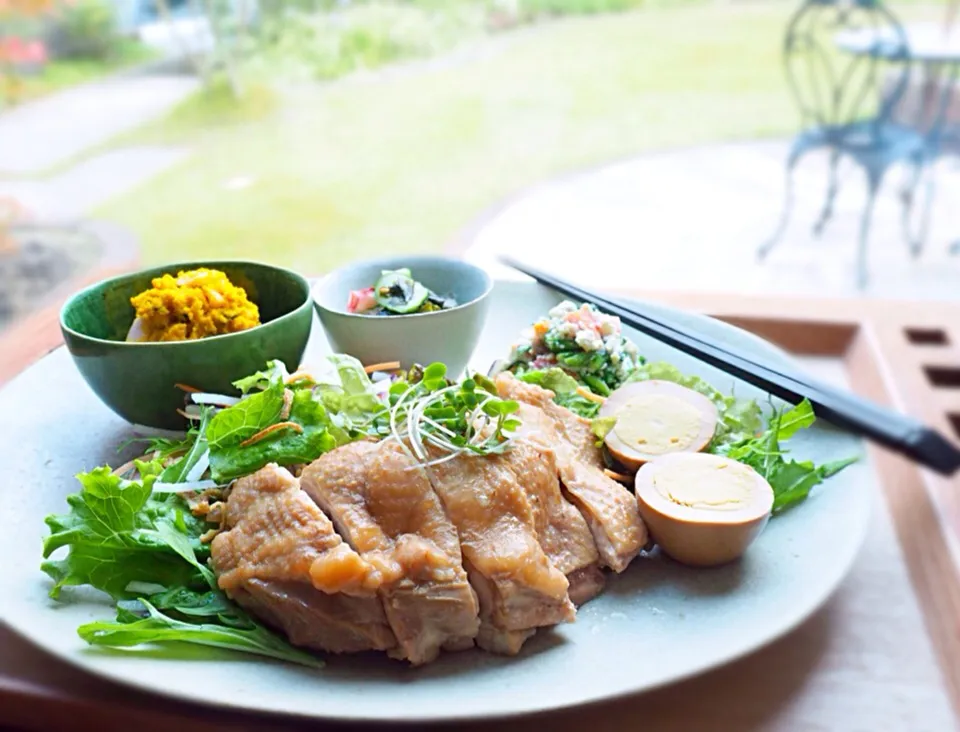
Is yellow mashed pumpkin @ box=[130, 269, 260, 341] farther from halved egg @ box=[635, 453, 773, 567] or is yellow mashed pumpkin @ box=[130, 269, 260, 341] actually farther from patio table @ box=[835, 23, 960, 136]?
patio table @ box=[835, 23, 960, 136]

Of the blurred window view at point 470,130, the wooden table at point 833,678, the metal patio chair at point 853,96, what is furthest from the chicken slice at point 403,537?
the metal patio chair at point 853,96

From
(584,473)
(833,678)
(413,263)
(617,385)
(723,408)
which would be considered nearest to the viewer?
(833,678)

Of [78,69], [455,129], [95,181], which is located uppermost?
[78,69]

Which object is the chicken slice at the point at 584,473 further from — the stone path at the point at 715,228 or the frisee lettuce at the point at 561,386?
the stone path at the point at 715,228

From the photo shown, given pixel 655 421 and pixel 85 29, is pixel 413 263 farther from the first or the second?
pixel 85 29

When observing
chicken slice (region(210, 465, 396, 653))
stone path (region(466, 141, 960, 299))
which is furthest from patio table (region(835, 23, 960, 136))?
chicken slice (region(210, 465, 396, 653))

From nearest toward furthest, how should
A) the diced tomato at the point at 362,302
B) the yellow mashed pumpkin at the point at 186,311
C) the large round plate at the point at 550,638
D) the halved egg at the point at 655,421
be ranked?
the large round plate at the point at 550,638
the halved egg at the point at 655,421
the yellow mashed pumpkin at the point at 186,311
the diced tomato at the point at 362,302

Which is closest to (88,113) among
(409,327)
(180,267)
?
(180,267)
